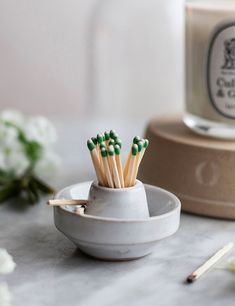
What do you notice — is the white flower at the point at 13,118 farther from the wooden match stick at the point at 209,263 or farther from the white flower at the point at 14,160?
the wooden match stick at the point at 209,263

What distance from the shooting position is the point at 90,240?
677 millimetres

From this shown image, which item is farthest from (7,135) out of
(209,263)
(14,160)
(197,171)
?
(209,263)

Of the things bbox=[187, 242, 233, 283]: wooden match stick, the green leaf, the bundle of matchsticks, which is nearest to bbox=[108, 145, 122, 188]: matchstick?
the bundle of matchsticks

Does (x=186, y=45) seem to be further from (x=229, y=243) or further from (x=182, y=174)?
(x=229, y=243)

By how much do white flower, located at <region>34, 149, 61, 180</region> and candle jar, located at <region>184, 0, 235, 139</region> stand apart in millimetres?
212

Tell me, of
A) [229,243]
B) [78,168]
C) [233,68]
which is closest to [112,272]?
[229,243]

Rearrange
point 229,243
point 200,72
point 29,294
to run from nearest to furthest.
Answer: point 29,294
point 229,243
point 200,72

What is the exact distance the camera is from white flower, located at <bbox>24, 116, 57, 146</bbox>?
100 centimetres

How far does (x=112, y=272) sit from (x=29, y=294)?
0.29ft

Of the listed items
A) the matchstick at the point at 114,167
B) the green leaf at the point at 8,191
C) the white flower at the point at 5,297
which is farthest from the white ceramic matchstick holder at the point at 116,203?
the green leaf at the point at 8,191

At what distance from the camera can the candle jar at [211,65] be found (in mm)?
823

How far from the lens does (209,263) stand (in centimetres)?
70

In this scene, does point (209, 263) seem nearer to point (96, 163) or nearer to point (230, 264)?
point (230, 264)

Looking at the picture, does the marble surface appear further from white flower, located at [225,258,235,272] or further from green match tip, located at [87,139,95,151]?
green match tip, located at [87,139,95,151]
